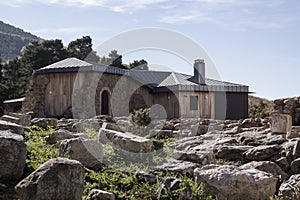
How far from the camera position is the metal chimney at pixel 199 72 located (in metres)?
26.3

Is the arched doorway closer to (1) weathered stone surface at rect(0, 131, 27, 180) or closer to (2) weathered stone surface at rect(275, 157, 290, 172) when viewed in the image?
(2) weathered stone surface at rect(275, 157, 290, 172)

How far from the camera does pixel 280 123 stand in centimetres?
1055

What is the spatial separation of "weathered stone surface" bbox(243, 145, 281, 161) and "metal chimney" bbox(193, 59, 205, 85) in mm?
17258

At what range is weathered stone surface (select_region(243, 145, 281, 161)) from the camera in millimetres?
8492

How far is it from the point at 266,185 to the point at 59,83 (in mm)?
16446

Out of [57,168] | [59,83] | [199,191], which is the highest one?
[59,83]

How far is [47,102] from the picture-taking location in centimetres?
2170

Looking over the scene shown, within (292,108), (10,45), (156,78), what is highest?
(10,45)

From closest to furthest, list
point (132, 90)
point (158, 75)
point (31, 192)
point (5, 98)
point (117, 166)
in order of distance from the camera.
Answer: point (31, 192) → point (117, 166) → point (132, 90) → point (158, 75) → point (5, 98)

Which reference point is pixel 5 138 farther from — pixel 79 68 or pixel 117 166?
pixel 79 68

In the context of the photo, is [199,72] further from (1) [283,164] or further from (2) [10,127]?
(1) [283,164]

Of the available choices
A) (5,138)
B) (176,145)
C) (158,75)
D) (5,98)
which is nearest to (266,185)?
(5,138)

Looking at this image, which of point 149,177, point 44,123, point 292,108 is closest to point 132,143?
point 149,177

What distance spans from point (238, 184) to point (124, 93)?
58.5ft
